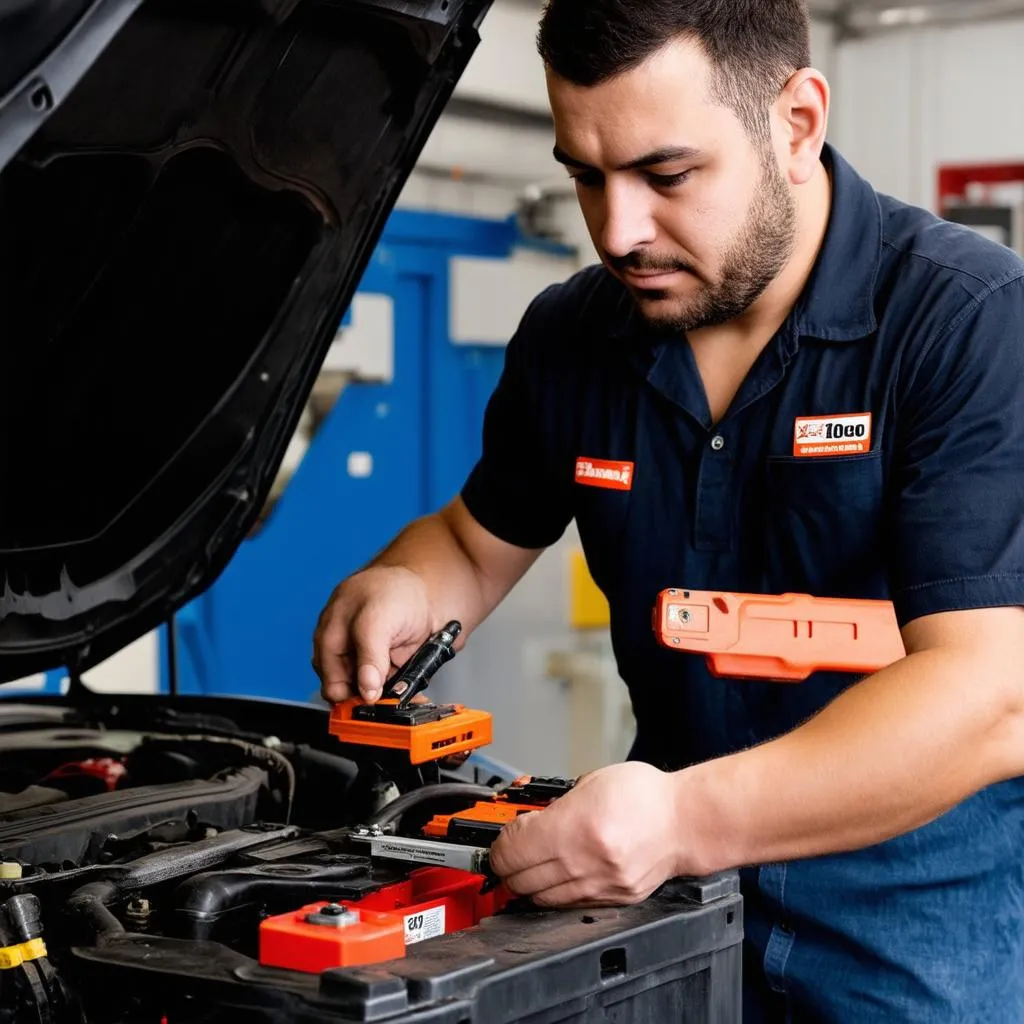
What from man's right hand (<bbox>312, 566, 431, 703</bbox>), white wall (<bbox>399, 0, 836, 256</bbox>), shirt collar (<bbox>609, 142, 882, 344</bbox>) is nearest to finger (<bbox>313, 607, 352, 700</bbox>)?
man's right hand (<bbox>312, 566, 431, 703</bbox>)

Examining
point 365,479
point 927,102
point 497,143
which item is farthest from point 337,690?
point 927,102

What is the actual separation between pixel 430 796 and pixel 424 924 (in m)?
0.38

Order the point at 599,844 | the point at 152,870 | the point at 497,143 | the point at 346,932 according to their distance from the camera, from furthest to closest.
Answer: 1. the point at 497,143
2. the point at 152,870
3. the point at 599,844
4. the point at 346,932

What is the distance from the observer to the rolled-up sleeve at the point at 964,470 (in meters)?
1.34

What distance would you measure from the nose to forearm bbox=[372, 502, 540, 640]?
0.52 m

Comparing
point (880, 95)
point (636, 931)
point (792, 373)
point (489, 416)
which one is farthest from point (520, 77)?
point (636, 931)

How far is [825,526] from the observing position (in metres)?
1.53

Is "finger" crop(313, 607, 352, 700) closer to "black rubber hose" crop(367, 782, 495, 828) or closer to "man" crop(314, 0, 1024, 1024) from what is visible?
"man" crop(314, 0, 1024, 1024)

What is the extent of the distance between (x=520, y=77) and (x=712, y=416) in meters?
3.17

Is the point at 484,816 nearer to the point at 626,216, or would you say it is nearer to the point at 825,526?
the point at 825,526

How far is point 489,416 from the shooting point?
1874 millimetres

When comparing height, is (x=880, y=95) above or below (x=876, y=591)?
above

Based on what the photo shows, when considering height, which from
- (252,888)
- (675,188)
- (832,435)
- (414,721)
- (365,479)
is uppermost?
(675,188)

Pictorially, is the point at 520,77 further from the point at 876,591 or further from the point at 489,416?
the point at 876,591
